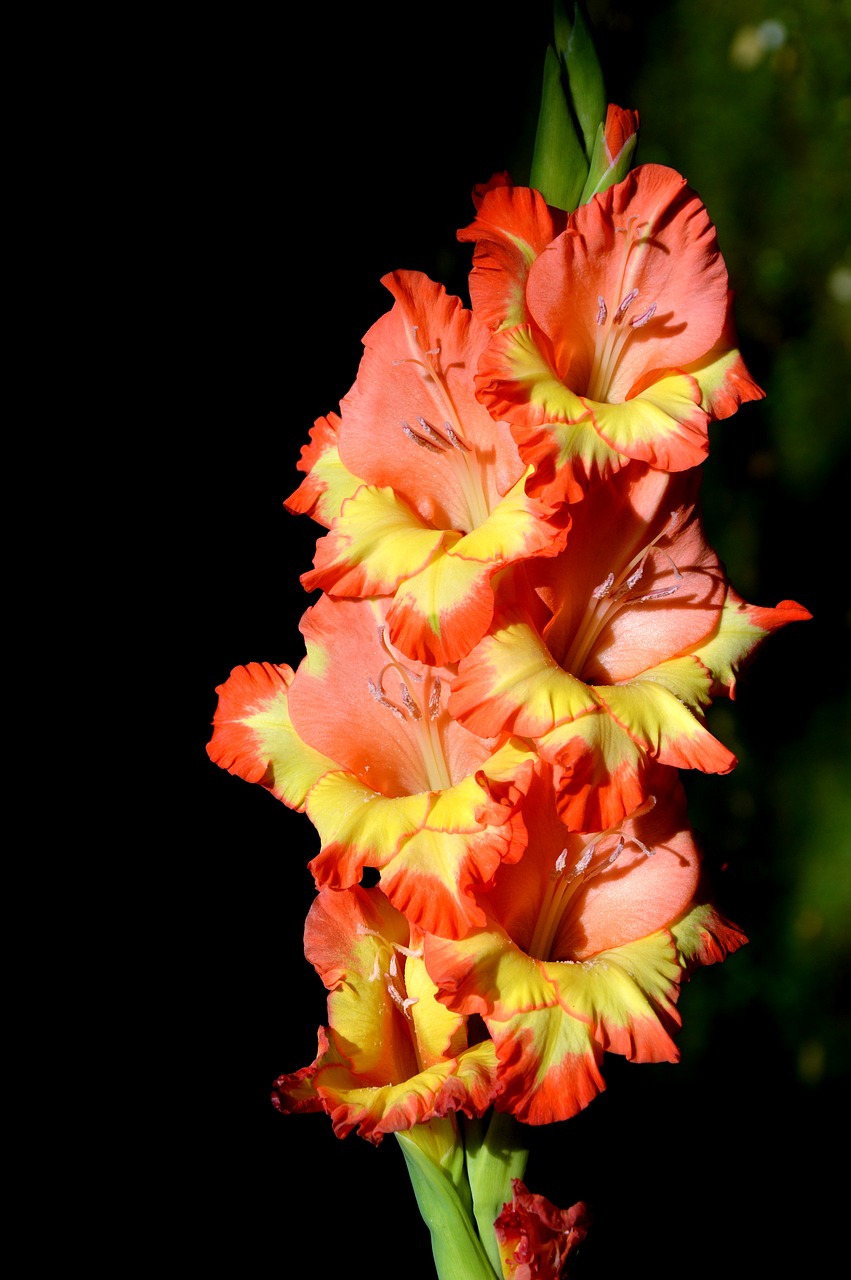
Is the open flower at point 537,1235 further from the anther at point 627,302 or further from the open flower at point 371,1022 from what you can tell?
the anther at point 627,302

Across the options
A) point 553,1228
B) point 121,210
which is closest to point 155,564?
point 121,210

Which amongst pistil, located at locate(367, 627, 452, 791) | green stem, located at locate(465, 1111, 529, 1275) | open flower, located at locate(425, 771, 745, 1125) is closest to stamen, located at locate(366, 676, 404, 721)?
pistil, located at locate(367, 627, 452, 791)

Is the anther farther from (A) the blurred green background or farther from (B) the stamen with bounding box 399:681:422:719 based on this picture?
(A) the blurred green background

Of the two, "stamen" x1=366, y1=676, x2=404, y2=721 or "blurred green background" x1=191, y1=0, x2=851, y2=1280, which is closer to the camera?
"stamen" x1=366, y1=676, x2=404, y2=721

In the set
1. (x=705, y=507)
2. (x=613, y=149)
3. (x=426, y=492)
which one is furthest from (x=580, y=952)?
(x=705, y=507)

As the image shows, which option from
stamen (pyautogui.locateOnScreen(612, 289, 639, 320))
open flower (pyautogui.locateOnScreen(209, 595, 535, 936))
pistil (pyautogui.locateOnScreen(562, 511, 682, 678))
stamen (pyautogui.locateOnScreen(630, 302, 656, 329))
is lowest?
open flower (pyautogui.locateOnScreen(209, 595, 535, 936))

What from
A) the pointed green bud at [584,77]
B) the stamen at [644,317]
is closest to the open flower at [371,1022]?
the stamen at [644,317]

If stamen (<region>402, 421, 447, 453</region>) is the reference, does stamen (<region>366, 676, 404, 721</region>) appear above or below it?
below

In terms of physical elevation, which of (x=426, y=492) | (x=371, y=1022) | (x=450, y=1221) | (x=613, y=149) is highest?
(x=613, y=149)

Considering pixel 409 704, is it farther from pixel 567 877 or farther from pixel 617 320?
pixel 617 320
